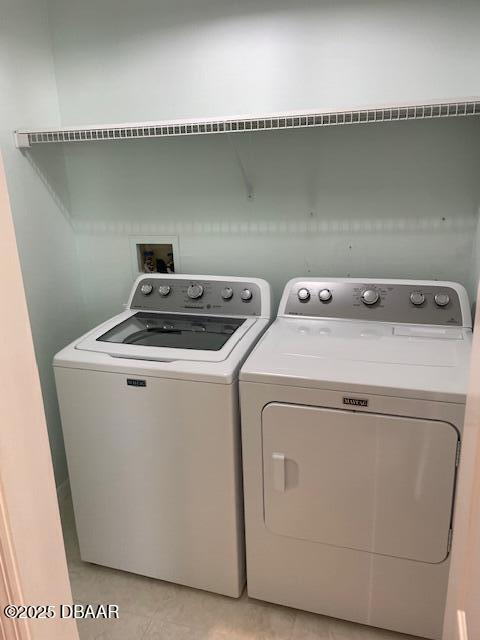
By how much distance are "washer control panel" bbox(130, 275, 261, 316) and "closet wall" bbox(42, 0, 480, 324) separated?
0.21 metres

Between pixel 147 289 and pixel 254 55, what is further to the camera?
pixel 147 289

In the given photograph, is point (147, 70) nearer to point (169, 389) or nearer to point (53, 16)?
point (53, 16)

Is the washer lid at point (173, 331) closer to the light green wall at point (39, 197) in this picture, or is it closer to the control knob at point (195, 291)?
the control knob at point (195, 291)

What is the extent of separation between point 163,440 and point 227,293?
70 cm

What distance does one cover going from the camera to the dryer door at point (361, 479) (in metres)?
1.51

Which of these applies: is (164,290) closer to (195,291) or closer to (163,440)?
(195,291)

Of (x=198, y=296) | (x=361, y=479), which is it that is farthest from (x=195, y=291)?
(x=361, y=479)

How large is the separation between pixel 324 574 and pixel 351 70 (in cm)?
193

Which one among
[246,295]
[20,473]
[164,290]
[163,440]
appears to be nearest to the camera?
[20,473]

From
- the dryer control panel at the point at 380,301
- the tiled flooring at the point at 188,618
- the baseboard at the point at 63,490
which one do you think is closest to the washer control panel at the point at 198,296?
the dryer control panel at the point at 380,301

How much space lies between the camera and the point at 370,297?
6.48 feet

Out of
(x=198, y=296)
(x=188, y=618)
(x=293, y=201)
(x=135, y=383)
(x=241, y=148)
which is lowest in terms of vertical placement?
(x=188, y=618)

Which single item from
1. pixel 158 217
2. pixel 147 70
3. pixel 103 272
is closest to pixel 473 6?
pixel 147 70

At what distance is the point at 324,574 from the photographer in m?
1.76
